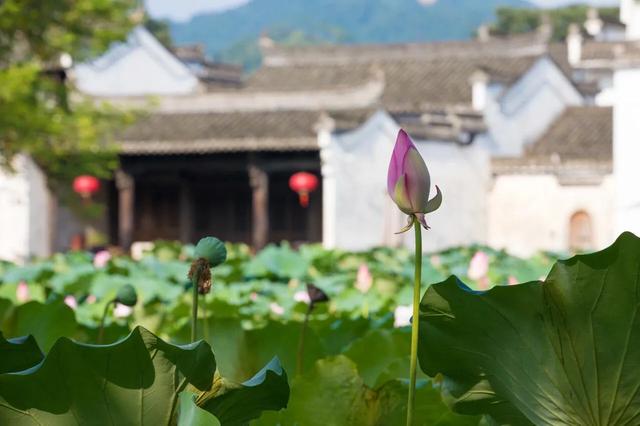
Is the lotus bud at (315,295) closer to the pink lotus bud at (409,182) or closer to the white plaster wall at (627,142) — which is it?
the pink lotus bud at (409,182)

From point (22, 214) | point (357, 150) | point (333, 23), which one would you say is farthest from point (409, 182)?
point (333, 23)

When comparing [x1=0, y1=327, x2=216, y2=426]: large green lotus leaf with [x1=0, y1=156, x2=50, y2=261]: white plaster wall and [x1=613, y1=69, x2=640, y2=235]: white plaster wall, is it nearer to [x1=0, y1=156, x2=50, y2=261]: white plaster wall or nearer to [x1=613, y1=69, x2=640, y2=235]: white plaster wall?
[x1=613, y1=69, x2=640, y2=235]: white plaster wall

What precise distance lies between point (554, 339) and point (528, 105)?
76.7ft

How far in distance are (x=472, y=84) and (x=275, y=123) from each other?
15.1 ft

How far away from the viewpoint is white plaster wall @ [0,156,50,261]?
19.0 meters

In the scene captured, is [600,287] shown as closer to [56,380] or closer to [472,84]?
[56,380]

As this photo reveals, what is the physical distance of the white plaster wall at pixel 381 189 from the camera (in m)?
19.3

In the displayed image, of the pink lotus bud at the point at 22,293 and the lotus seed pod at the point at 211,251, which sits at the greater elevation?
the lotus seed pod at the point at 211,251

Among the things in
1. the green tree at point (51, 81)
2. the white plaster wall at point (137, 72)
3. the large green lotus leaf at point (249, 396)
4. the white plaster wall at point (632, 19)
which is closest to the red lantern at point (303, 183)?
the green tree at point (51, 81)

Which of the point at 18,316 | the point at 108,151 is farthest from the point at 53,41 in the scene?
the point at 18,316

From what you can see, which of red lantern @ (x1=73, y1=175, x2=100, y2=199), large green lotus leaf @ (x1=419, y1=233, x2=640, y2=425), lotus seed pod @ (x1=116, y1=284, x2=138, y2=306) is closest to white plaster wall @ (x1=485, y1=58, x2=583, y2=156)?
red lantern @ (x1=73, y1=175, x2=100, y2=199)

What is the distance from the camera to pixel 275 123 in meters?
20.7

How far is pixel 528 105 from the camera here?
24.4 meters

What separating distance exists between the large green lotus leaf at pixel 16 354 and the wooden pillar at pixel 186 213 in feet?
69.1
